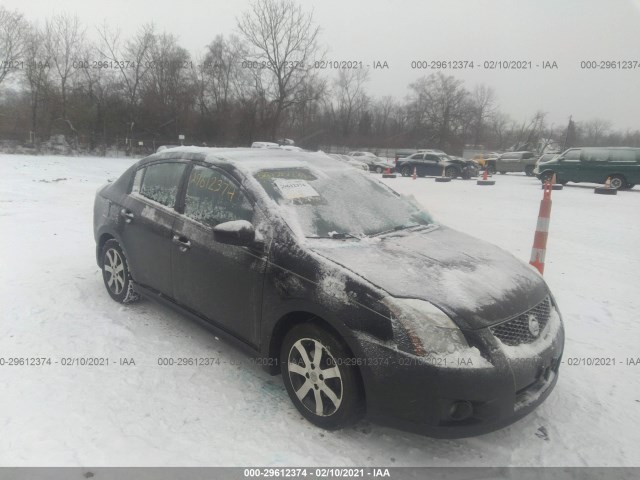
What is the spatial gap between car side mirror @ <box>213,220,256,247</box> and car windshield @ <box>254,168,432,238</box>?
26 cm

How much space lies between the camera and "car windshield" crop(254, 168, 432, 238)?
3.00 m

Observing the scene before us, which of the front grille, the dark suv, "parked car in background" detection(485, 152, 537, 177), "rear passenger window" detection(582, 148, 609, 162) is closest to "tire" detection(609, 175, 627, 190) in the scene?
"rear passenger window" detection(582, 148, 609, 162)

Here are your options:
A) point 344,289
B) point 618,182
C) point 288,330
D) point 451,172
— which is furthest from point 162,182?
point 451,172

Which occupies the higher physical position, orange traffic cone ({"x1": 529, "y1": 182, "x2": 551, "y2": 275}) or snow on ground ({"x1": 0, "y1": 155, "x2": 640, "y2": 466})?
orange traffic cone ({"x1": 529, "y1": 182, "x2": 551, "y2": 275})

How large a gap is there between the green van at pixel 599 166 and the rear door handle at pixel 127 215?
1840 cm

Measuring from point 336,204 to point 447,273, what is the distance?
3.36 feet

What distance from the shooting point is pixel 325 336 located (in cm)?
250

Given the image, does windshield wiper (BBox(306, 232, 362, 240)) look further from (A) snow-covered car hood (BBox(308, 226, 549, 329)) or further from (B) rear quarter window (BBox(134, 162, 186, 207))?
(B) rear quarter window (BBox(134, 162, 186, 207))

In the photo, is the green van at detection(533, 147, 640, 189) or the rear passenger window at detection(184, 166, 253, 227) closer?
the rear passenger window at detection(184, 166, 253, 227)

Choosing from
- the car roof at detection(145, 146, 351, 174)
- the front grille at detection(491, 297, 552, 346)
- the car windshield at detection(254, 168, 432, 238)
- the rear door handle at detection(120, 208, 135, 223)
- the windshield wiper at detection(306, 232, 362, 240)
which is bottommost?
the front grille at detection(491, 297, 552, 346)

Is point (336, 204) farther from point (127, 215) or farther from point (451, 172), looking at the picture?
point (451, 172)

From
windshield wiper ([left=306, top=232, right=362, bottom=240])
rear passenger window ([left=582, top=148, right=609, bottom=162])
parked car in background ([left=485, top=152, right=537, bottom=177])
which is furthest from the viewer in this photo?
parked car in background ([left=485, top=152, right=537, bottom=177])

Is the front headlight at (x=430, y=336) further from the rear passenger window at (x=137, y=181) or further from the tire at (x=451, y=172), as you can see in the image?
the tire at (x=451, y=172)

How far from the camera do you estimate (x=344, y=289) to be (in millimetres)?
2430
